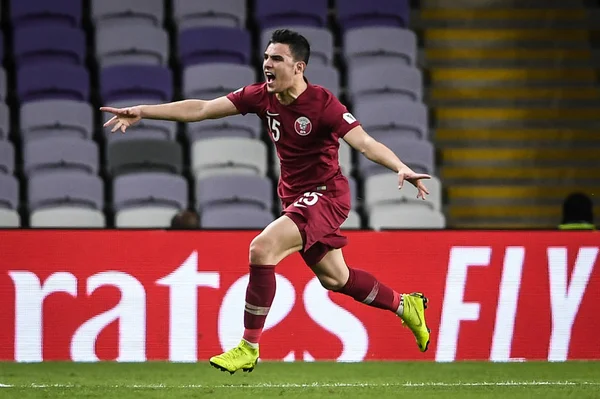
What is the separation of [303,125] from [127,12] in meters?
5.74

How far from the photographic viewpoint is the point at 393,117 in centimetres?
1034

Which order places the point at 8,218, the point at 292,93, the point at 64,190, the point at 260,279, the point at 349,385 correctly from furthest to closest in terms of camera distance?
the point at 64,190
the point at 8,218
the point at 349,385
the point at 292,93
the point at 260,279

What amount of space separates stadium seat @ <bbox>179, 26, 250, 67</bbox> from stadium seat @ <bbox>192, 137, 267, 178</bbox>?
1176 mm

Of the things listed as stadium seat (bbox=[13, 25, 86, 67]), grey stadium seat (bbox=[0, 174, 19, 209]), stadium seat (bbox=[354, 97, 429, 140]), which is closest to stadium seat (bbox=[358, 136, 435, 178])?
stadium seat (bbox=[354, 97, 429, 140])

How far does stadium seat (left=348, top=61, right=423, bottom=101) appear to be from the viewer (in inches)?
417

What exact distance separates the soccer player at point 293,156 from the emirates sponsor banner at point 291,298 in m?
1.58

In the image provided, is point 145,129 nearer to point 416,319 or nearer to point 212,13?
point 212,13

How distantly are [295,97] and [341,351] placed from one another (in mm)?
2299

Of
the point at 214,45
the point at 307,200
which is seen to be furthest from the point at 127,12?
the point at 307,200

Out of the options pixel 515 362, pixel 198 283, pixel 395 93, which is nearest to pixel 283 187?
pixel 198 283

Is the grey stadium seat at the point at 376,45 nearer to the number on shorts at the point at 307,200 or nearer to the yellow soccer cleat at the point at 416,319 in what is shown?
the yellow soccer cleat at the point at 416,319

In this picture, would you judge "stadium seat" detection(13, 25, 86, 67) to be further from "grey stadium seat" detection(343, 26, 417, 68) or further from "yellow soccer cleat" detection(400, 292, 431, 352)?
"yellow soccer cleat" detection(400, 292, 431, 352)

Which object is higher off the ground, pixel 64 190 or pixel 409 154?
pixel 409 154

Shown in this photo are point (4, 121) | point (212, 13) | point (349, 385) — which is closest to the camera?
point (349, 385)
